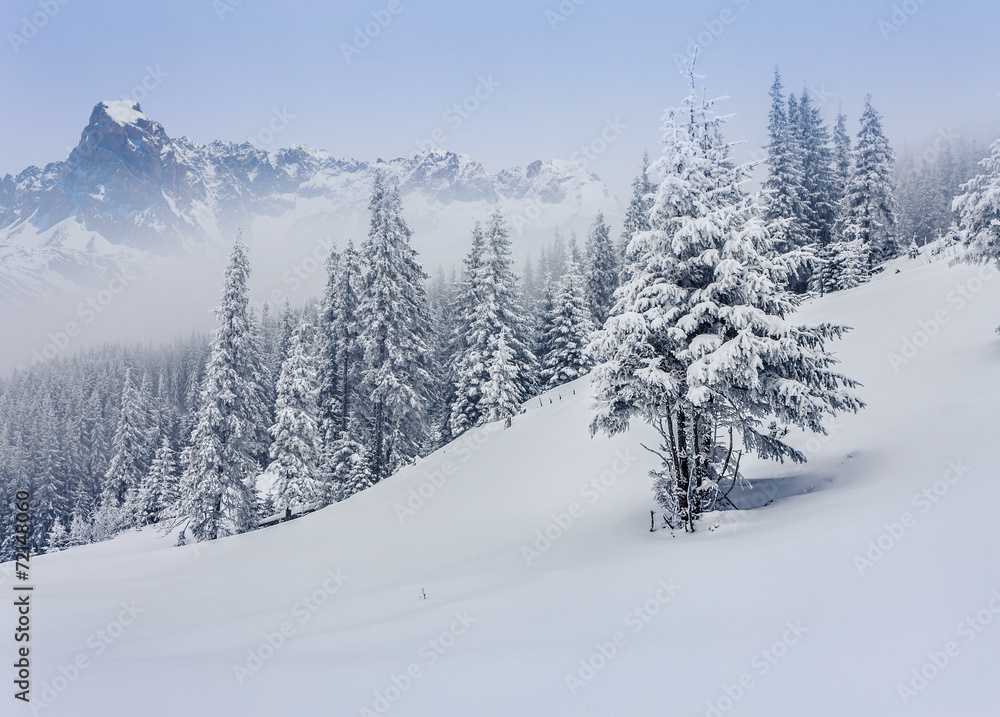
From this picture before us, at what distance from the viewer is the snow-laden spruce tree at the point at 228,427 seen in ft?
78.1

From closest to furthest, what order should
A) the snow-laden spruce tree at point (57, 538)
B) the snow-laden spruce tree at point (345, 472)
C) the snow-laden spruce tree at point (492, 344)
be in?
the snow-laden spruce tree at point (345, 472)
the snow-laden spruce tree at point (492, 344)
the snow-laden spruce tree at point (57, 538)

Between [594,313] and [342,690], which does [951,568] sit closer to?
[342,690]

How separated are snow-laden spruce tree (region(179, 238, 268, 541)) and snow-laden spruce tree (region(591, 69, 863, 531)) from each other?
831 inches

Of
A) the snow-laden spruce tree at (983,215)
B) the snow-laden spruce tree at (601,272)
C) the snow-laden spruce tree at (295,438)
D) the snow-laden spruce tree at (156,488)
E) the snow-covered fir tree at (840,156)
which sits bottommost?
the snow-laden spruce tree at (156,488)

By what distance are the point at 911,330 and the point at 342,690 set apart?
20.3 metres

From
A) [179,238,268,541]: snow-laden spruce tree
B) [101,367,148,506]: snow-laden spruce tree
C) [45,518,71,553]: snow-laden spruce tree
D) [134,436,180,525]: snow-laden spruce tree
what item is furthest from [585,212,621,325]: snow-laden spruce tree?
[45,518,71,553]: snow-laden spruce tree

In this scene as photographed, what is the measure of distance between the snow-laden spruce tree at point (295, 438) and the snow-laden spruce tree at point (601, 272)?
23484 millimetres

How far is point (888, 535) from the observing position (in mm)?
5906

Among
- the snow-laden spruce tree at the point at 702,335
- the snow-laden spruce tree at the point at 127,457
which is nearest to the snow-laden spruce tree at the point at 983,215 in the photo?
the snow-laden spruce tree at the point at 702,335

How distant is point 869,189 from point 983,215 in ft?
102

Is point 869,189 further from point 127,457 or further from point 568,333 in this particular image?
point 127,457

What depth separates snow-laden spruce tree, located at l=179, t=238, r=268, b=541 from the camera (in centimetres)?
2380

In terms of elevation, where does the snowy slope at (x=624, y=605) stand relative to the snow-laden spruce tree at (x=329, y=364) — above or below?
below

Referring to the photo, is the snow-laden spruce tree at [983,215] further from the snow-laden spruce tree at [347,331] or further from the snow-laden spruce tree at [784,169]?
the snow-laden spruce tree at [347,331]
